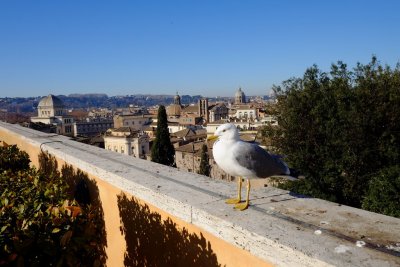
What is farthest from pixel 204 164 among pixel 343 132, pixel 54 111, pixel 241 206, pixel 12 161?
pixel 54 111

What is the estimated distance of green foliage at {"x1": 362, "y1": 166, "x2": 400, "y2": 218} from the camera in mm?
8438

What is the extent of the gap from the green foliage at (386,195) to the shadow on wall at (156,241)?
7077 mm

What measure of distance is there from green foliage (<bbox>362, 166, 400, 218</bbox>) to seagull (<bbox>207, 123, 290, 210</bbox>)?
7.05 meters

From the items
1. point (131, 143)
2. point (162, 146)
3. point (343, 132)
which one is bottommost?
point (131, 143)

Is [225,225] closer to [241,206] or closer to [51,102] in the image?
[241,206]

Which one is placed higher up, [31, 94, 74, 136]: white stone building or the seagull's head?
the seagull's head

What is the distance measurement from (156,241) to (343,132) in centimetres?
948

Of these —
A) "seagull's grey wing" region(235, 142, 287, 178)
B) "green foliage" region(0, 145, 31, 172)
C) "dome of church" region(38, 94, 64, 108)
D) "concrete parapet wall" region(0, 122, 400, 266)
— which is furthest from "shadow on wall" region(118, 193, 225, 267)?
"dome of church" region(38, 94, 64, 108)

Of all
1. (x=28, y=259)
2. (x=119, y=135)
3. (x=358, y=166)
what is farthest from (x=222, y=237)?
(x=119, y=135)

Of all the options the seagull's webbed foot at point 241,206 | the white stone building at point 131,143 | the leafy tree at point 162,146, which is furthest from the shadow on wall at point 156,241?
the white stone building at point 131,143

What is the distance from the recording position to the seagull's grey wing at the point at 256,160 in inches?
93.5

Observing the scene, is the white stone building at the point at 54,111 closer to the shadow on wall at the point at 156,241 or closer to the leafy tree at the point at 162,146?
the leafy tree at the point at 162,146

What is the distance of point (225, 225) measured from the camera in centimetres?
207

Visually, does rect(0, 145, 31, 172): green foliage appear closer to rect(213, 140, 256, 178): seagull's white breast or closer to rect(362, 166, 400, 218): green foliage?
rect(213, 140, 256, 178): seagull's white breast
